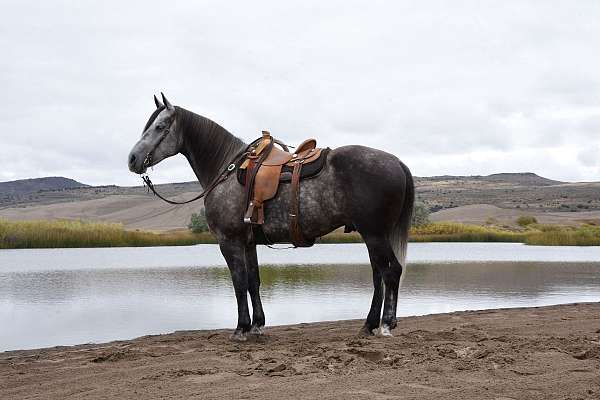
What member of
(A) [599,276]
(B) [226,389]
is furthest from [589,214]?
(B) [226,389]

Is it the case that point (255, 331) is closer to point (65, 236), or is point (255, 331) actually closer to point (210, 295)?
point (210, 295)

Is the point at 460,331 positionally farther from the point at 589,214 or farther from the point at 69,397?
the point at 589,214

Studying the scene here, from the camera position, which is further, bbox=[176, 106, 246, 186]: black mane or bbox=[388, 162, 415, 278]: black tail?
bbox=[176, 106, 246, 186]: black mane

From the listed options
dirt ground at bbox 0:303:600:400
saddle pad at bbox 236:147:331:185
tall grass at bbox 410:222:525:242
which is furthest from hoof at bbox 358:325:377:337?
tall grass at bbox 410:222:525:242

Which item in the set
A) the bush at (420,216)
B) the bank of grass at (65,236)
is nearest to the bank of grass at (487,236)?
the bush at (420,216)

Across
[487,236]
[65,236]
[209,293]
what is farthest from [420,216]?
[209,293]

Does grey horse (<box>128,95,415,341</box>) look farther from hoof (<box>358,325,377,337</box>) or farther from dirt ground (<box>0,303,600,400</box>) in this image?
dirt ground (<box>0,303,600,400</box>)

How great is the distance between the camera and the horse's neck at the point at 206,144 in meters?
7.31

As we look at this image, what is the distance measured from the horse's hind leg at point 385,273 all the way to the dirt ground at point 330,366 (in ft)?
0.65

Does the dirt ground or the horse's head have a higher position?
the horse's head

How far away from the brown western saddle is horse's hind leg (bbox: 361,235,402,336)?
710 millimetres

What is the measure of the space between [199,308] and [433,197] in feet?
310

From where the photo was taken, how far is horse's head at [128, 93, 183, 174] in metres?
7.04

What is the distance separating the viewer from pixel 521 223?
172 ft
